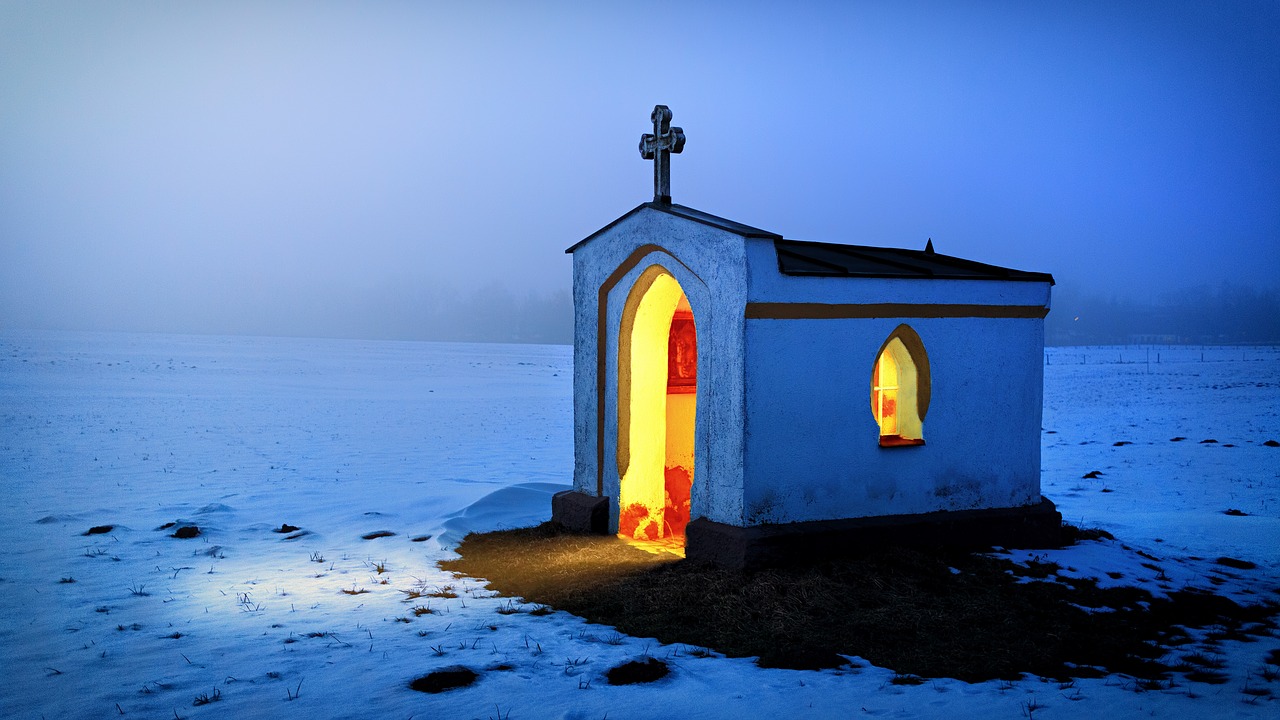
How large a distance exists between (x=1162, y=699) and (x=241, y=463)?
16.4 metres

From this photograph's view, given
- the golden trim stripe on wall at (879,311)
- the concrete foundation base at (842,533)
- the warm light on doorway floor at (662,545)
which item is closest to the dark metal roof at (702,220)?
the golden trim stripe on wall at (879,311)

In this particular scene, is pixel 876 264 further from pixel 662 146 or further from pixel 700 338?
pixel 662 146

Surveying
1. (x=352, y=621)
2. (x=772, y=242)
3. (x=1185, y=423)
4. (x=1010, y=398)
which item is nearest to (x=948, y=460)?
(x=1010, y=398)

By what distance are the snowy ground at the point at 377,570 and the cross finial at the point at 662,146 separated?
4642 mm

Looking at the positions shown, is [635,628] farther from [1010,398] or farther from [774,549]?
[1010,398]

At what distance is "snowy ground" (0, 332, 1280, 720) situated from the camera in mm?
5914

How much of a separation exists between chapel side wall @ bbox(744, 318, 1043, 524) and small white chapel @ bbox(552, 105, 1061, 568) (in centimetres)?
2

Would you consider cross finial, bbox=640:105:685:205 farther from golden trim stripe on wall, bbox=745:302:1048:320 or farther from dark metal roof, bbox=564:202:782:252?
golden trim stripe on wall, bbox=745:302:1048:320

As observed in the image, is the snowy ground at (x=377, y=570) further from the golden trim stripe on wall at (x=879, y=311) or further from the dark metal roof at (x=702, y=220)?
the dark metal roof at (x=702, y=220)

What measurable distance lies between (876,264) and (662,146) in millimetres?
2688

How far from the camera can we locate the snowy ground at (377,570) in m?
5.91

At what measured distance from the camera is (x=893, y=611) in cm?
782

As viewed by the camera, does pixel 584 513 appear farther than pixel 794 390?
Yes

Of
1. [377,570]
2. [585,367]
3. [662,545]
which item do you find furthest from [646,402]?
[377,570]
